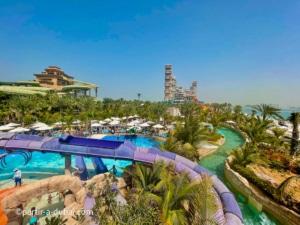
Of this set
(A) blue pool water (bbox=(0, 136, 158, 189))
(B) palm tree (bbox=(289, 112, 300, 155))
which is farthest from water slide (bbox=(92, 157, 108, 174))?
(B) palm tree (bbox=(289, 112, 300, 155))

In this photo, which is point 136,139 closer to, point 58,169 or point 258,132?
point 58,169

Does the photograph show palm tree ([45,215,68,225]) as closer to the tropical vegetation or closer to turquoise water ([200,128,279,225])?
the tropical vegetation

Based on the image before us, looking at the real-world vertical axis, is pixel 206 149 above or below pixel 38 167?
above

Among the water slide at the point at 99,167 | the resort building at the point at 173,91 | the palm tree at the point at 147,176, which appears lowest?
the water slide at the point at 99,167

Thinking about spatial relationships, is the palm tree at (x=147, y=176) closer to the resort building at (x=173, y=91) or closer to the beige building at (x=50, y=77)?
the beige building at (x=50, y=77)

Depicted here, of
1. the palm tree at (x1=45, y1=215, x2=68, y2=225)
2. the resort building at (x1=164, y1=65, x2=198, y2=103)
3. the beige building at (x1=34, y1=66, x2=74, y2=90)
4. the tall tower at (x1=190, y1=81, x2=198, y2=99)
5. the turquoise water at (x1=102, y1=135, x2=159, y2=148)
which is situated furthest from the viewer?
the tall tower at (x1=190, y1=81, x2=198, y2=99)

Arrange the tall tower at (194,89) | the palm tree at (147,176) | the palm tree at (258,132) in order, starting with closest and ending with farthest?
the palm tree at (147,176), the palm tree at (258,132), the tall tower at (194,89)

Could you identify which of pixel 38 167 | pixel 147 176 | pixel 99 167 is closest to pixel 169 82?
pixel 38 167

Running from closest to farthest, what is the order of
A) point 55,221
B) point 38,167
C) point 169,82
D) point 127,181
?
point 55,221 < point 127,181 < point 38,167 < point 169,82

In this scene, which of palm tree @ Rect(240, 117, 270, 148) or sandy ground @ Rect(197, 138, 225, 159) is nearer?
sandy ground @ Rect(197, 138, 225, 159)

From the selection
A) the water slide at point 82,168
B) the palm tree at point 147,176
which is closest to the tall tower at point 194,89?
the water slide at point 82,168

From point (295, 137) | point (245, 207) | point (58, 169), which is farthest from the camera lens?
point (295, 137)
